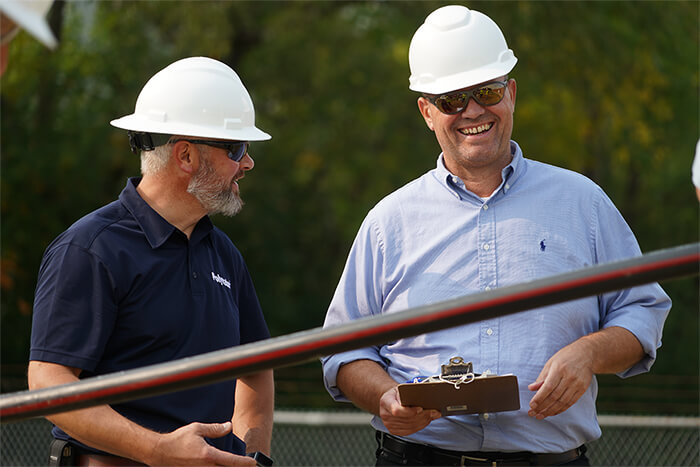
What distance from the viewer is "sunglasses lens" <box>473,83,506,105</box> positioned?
2.99 metres

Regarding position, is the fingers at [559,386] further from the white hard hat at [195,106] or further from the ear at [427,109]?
the white hard hat at [195,106]

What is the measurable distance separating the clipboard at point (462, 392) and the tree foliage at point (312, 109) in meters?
9.16

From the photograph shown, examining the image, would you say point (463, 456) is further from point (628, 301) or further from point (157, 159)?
point (157, 159)

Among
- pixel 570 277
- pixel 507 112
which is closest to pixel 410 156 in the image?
pixel 507 112

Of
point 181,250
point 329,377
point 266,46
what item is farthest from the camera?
point 266,46

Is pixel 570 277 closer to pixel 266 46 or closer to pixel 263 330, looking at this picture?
pixel 263 330

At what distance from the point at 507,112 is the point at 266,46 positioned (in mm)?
10532

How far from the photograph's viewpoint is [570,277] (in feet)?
4.99

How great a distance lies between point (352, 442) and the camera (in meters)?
4.81

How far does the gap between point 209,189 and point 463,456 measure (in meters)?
1.16

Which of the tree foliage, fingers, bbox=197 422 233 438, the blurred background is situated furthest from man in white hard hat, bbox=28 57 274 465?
the tree foliage

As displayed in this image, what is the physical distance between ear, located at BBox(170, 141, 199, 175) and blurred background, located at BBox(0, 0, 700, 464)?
7519 mm

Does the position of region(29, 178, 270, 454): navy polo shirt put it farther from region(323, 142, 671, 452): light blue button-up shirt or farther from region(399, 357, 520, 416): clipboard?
region(399, 357, 520, 416): clipboard

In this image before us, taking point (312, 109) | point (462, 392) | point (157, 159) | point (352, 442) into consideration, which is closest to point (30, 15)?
point (157, 159)
